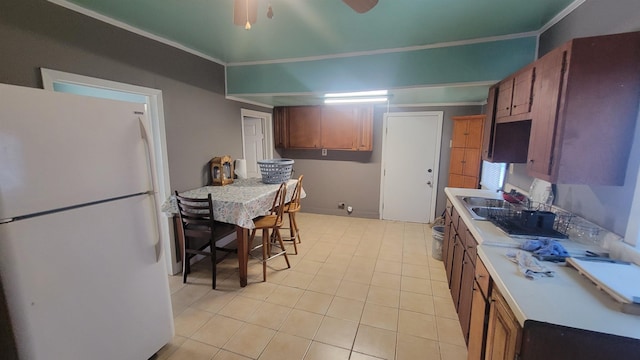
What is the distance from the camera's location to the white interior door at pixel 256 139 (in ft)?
15.4

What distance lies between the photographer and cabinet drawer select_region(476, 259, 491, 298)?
1.40 metres

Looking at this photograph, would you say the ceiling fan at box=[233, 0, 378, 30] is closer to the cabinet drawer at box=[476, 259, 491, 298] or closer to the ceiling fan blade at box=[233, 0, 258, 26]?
the ceiling fan blade at box=[233, 0, 258, 26]

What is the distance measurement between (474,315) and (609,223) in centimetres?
91

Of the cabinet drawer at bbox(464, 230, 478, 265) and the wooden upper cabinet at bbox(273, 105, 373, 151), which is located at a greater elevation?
the wooden upper cabinet at bbox(273, 105, 373, 151)

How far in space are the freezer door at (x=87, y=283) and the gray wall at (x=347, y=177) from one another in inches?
142

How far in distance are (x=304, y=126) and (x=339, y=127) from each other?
67cm

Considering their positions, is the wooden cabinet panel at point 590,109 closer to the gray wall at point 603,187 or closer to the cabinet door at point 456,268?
the gray wall at point 603,187

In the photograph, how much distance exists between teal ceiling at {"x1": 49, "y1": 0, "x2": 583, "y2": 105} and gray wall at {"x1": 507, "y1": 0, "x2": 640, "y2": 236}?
0.15 meters

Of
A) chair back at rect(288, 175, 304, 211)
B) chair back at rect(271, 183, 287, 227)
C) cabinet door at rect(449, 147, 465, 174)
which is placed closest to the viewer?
chair back at rect(271, 183, 287, 227)

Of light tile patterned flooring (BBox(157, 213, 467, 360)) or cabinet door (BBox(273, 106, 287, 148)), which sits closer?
light tile patterned flooring (BBox(157, 213, 467, 360))

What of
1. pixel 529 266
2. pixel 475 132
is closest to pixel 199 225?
pixel 529 266

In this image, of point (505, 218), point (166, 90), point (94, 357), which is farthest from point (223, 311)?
point (505, 218)

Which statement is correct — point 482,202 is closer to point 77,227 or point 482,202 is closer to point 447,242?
point 447,242

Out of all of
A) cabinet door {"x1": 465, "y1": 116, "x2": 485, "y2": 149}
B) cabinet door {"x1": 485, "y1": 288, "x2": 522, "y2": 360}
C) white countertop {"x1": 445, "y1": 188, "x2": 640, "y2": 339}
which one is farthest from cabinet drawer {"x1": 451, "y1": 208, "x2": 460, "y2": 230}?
cabinet door {"x1": 465, "y1": 116, "x2": 485, "y2": 149}
